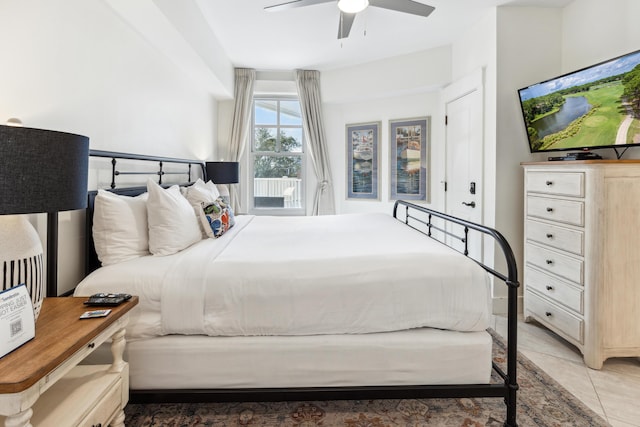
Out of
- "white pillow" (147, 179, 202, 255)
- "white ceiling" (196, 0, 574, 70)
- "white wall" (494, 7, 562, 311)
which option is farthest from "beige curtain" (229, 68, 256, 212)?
"white wall" (494, 7, 562, 311)

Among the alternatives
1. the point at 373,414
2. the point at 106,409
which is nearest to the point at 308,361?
the point at 373,414

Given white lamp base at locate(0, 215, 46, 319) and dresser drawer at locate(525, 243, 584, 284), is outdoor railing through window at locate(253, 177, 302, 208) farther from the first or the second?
white lamp base at locate(0, 215, 46, 319)

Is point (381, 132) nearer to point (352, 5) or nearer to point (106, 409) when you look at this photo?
point (352, 5)

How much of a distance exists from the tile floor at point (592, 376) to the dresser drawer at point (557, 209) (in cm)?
90

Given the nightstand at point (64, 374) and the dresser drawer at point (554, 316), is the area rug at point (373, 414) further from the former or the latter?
the dresser drawer at point (554, 316)

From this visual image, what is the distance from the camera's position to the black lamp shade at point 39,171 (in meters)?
0.93

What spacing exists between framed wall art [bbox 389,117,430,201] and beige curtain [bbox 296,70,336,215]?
891 mm

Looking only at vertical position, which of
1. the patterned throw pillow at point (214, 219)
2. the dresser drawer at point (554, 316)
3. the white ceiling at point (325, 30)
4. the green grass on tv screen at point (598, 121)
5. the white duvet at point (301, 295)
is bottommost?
the dresser drawer at point (554, 316)

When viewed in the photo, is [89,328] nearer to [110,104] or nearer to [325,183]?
[110,104]

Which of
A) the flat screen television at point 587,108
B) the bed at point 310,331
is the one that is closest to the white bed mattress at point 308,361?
the bed at point 310,331

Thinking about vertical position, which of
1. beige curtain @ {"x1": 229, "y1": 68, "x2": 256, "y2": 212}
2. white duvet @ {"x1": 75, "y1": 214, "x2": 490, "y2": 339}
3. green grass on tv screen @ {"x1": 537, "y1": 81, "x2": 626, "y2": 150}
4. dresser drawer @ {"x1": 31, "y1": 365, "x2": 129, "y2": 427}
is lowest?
dresser drawer @ {"x1": 31, "y1": 365, "x2": 129, "y2": 427}

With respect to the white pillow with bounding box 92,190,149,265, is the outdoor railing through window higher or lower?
higher

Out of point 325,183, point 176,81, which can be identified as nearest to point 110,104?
point 176,81

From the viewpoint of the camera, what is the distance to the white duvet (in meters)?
1.53
